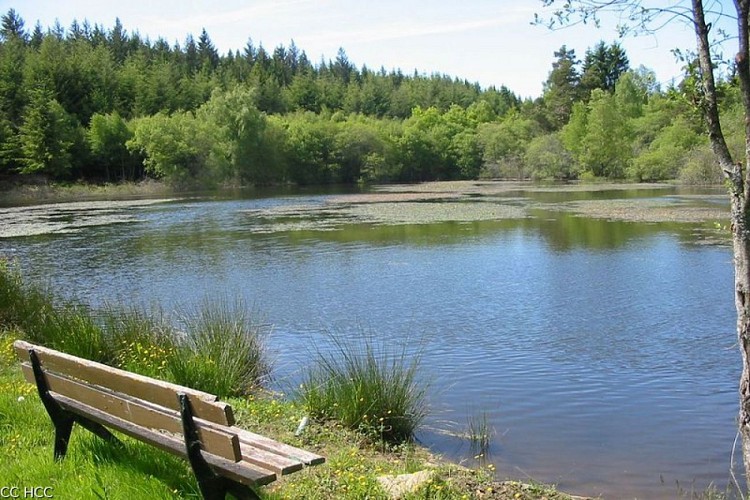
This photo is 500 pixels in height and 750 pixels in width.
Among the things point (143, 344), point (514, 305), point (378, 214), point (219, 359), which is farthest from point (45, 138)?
point (219, 359)

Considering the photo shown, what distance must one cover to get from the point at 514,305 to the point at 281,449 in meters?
9.41

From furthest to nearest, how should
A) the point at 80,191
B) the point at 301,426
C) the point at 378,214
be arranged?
the point at 80,191 < the point at 378,214 < the point at 301,426

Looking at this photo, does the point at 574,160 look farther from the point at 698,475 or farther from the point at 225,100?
the point at 698,475

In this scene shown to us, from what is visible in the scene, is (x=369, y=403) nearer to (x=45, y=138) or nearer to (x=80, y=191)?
(x=80, y=191)

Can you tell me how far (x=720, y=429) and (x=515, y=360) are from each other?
9.48 ft

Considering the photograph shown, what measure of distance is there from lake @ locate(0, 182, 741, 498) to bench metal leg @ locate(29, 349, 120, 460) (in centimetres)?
295

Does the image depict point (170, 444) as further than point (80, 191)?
No

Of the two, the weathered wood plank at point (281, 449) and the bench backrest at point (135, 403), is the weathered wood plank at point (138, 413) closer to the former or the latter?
the bench backrest at point (135, 403)

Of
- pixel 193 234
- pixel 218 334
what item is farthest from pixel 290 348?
pixel 193 234

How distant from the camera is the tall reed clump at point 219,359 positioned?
21.1 feet

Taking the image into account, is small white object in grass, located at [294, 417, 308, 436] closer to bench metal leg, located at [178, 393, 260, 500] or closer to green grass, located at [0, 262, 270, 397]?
green grass, located at [0, 262, 270, 397]

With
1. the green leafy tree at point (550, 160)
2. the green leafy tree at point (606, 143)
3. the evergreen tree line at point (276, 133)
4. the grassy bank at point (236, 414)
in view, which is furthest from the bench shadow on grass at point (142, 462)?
the green leafy tree at point (550, 160)

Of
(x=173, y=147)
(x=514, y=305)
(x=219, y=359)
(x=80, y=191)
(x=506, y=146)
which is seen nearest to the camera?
(x=219, y=359)

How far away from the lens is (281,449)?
3512 millimetres
